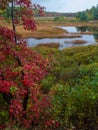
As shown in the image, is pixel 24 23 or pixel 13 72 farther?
pixel 24 23

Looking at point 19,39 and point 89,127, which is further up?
point 19,39

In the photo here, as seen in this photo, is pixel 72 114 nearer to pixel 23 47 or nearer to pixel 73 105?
pixel 73 105

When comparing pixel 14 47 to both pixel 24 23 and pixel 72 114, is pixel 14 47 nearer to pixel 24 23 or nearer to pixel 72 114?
pixel 24 23

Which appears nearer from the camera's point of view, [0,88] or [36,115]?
[0,88]

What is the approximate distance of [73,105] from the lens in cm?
992

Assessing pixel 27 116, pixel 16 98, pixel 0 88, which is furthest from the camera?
pixel 27 116

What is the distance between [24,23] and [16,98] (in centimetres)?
218

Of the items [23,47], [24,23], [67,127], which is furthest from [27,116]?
[24,23]

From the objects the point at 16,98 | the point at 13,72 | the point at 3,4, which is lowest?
the point at 16,98

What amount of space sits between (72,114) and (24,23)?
9.83 ft

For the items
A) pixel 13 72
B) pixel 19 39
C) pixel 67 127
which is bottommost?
pixel 67 127

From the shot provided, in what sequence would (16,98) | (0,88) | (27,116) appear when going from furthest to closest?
(27,116) → (16,98) → (0,88)

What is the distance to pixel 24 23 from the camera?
9.90 meters

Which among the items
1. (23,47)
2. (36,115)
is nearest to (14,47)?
(23,47)
